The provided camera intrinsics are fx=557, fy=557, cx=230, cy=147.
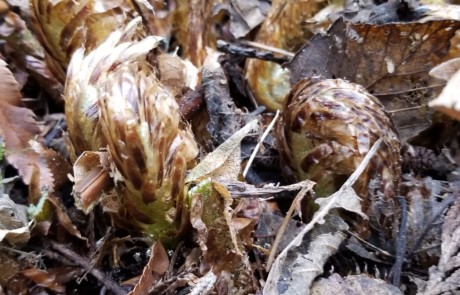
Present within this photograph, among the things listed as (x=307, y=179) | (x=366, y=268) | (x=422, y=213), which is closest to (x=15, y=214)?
(x=307, y=179)

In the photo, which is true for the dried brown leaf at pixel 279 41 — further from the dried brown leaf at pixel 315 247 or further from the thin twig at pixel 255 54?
the dried brown leaf at pixel 315 247

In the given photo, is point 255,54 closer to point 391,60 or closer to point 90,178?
point 391,60

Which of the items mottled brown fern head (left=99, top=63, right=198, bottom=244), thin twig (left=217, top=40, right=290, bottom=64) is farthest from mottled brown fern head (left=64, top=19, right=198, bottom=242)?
thin twig (left=217, top=40, right=290, bottom=64)

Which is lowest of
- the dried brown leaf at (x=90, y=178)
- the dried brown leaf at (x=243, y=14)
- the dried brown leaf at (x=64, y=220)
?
the dried brown leaf at (x=64, y=220)

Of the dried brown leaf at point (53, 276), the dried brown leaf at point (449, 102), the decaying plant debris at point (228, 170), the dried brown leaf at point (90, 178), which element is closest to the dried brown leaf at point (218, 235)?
the decaying plant debris at point (228, 170)

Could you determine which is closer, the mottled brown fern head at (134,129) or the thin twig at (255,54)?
the mottled brown fern head at (134,129)

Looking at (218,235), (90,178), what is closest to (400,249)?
(218,235)
